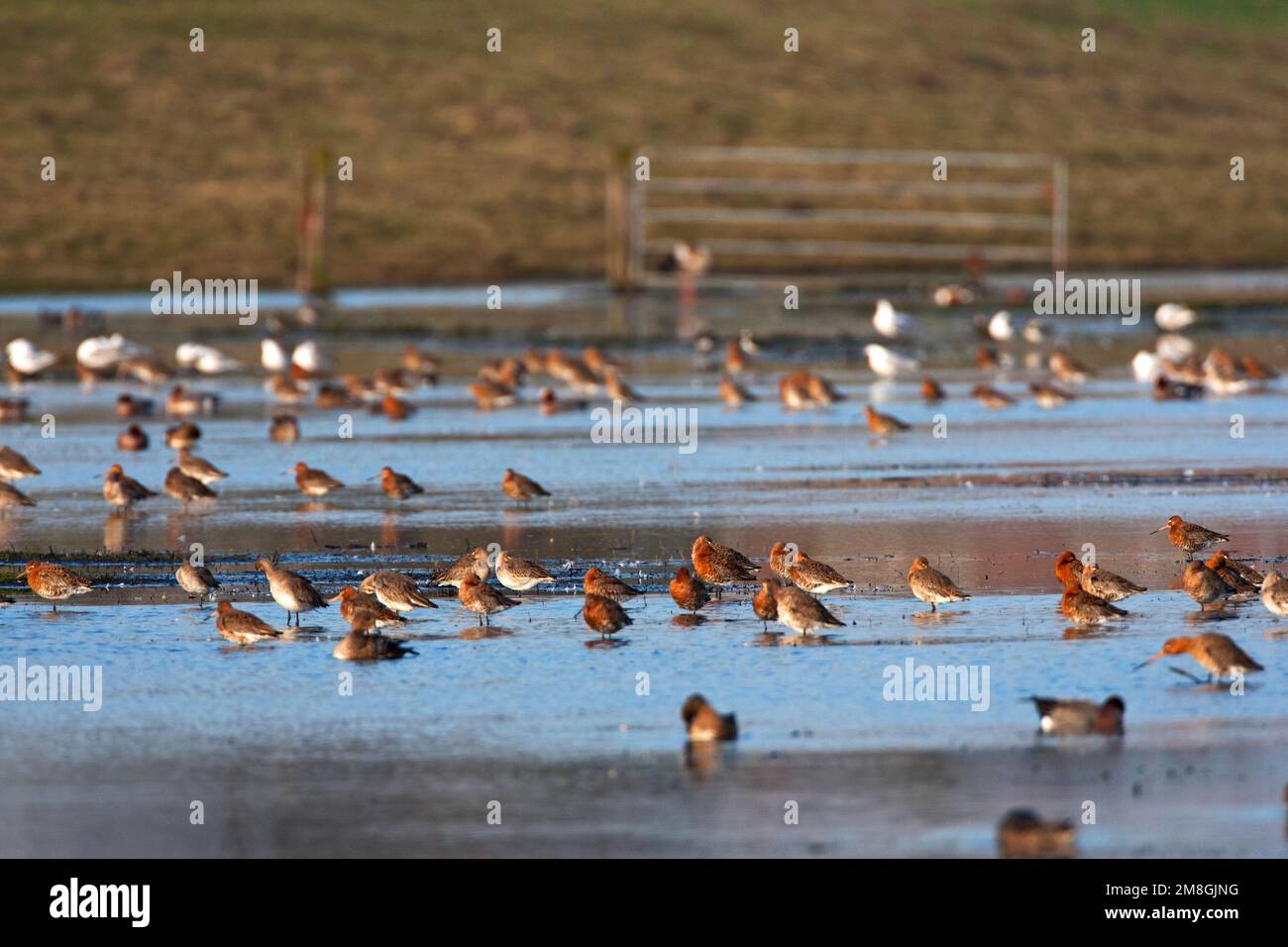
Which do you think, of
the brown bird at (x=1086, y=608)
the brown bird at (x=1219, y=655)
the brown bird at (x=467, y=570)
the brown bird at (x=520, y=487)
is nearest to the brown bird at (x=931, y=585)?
the brown bird at (x=1086, y=608)

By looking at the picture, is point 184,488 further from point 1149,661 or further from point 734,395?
point 1149,661

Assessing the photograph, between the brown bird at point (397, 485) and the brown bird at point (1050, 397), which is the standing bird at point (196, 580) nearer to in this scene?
the brown bird at point (397, 485)

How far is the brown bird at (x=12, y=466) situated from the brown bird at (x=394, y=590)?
724cm

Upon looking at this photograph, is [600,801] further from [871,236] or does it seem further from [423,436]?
[871,236]

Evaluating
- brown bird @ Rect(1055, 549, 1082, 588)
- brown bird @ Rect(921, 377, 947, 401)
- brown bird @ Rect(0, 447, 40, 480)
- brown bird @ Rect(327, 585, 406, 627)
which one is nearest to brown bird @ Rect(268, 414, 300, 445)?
brown bird @ Rect(0, 447, 40, 480)

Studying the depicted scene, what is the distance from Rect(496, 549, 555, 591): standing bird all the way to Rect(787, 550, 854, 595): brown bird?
1.54 metres

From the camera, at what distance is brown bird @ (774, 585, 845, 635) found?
1241 cm

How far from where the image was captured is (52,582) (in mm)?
13750

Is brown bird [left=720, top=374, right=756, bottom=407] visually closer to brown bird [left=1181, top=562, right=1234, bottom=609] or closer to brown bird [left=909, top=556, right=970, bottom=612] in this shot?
brown bird [left=909, top=556, right=970, bottom=612]

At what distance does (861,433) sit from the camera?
23.2 m

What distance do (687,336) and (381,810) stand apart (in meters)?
24.8

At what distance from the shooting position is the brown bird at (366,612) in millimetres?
12484

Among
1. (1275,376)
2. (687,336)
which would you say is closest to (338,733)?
(1275,376)
